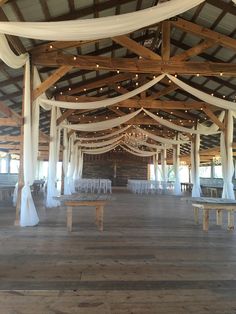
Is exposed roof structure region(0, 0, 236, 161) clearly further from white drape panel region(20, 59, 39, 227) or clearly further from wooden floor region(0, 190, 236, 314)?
wooden floor region(0, 190, 236, 314)

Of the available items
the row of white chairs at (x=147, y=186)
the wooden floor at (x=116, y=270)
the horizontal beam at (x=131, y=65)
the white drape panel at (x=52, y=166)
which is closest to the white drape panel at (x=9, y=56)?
the horizontal beam at (x=131, y=65)

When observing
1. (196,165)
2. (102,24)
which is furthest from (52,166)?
(196,165)

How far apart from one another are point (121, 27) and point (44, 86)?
2.87 metres

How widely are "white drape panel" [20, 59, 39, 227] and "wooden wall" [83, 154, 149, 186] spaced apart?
17.8 metres

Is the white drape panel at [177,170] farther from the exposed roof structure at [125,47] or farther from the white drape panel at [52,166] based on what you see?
the white drape panel at [52,166]

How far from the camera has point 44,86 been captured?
20.8 feet

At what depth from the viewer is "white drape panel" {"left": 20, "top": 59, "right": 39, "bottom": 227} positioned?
18.4 feet

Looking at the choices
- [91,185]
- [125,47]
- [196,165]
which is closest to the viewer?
[125,47]

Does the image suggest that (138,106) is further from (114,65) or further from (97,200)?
(97,200)

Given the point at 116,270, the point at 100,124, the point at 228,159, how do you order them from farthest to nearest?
the point at 100,124, the point at 228,159, the point at 116,270

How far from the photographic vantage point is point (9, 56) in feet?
15.6

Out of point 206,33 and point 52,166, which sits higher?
point 206,33

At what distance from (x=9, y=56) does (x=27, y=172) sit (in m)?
2.12

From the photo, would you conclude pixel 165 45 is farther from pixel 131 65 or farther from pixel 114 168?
pixel 114 168
